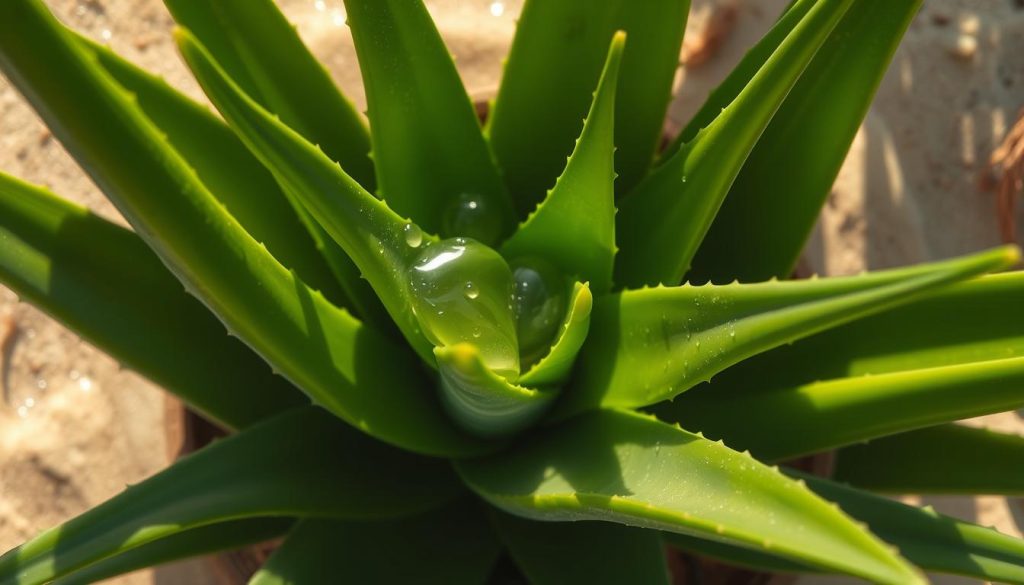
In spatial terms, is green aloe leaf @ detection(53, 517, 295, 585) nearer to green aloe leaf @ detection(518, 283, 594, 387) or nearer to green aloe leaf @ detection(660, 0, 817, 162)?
green aloe leaf @ detection(518, 283, 594, 387)

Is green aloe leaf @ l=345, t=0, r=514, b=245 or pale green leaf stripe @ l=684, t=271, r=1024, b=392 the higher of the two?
green aloe leaf @ l=345, t=0, r=514, b=245

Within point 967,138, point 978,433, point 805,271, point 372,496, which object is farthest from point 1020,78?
point 372,496

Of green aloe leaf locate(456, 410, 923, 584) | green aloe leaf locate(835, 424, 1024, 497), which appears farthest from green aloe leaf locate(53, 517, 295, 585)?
green aloe leaf locate(835, 424, 1024, 497)

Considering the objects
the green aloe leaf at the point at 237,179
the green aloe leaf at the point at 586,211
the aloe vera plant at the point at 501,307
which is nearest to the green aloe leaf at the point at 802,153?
the aloe vera plant at the point at 501,307

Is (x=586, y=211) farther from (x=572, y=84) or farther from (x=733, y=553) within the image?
(x=733, y=553)

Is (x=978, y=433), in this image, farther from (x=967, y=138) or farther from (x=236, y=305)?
(x=967, y=138)

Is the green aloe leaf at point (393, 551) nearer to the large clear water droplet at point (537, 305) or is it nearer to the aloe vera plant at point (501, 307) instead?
the aloe vera plant at point (501, 307)

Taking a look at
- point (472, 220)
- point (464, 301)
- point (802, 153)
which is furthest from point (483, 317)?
point (802, 153)
